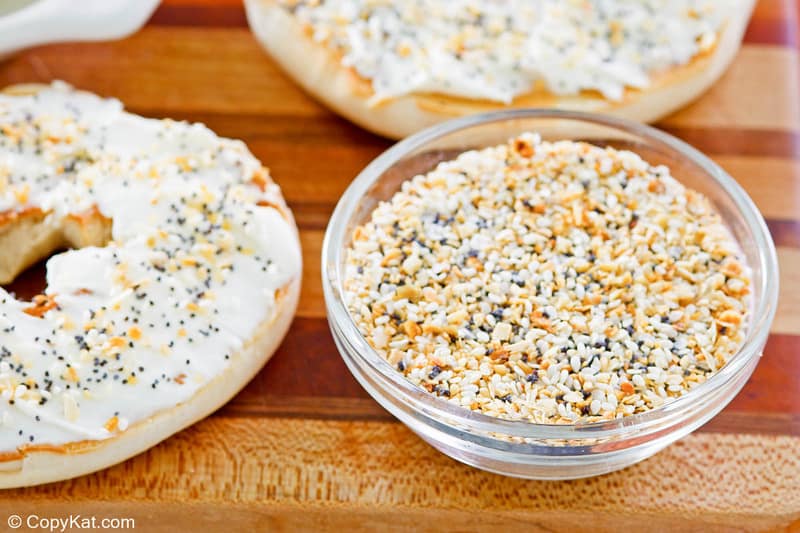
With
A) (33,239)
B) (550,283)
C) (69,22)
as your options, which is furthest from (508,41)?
(33,239)

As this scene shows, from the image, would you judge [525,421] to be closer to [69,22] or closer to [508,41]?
[508,41]

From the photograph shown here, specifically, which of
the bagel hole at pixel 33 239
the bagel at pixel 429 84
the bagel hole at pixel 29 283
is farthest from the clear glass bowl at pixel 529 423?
the bagel hole at pixel 29 283

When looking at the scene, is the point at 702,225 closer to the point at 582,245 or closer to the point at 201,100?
the point at 582,245

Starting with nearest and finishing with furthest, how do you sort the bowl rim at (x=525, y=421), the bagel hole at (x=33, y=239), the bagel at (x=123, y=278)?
the bowl rim at (x=525, y=421) → the bagel at (x=123, y=278) → the bagel hole at (x=33, y=239)

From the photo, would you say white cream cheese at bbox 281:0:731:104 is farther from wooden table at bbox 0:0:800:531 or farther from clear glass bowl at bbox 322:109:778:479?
wooden table at bbox 0:0:800:531

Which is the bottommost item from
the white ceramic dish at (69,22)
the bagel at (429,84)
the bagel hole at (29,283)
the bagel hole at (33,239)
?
the bagel hole at (29,283)

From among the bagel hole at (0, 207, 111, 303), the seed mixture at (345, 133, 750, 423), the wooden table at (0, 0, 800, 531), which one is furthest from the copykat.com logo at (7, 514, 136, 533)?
the seed mixture at (345, 133, 750, 423)

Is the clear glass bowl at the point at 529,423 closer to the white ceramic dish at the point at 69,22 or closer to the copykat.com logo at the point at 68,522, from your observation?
the copykat.com logo at the point at 68,522
